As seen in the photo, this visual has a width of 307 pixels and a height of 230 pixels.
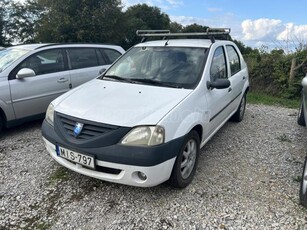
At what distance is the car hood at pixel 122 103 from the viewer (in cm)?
278

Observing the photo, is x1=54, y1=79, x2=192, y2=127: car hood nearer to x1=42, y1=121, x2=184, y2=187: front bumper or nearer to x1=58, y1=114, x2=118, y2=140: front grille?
x1=58, y1=114, x2=118, y2=140: front grille

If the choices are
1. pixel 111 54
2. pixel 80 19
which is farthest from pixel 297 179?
pixel 80 19

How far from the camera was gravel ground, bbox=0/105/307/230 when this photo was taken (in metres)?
2.70

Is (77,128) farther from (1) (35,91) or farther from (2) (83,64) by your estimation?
(2) (83,64)

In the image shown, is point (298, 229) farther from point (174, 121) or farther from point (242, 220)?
point (174, 121)

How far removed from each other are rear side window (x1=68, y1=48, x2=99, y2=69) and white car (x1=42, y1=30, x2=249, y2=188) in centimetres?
164

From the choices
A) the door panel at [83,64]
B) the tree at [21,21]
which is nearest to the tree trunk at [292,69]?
the door panel at [83,64]

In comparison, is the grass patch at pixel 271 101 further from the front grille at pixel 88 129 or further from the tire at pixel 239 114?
the front grille at pixel 88 129

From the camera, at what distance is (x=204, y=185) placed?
3307mm

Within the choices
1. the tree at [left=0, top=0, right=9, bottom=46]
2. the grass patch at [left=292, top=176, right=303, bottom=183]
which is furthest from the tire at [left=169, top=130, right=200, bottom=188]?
the tree at [left=0, top=0, right=9, bottom=46]

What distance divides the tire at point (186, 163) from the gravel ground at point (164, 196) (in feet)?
0.41

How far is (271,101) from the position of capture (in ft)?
25.8

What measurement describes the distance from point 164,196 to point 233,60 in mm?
2827

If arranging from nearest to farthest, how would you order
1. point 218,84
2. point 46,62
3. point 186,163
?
point 186,163
point 218,84
point 46,62
